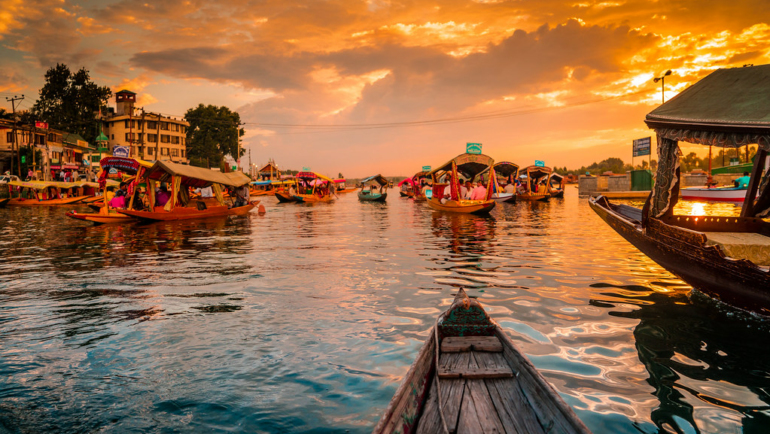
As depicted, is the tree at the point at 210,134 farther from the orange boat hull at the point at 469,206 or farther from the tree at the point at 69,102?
the orange boat hull at the point at 469,206

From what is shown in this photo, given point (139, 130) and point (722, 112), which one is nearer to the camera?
point (722, 112)

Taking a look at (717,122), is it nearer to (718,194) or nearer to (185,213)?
(185,213)

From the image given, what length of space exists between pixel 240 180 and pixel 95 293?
17833 millimetres

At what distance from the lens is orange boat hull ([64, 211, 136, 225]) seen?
17750 millimetres

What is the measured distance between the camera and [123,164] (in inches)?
688

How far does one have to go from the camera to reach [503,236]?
14.2 metres

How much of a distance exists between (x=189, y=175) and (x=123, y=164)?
2522 millimetres

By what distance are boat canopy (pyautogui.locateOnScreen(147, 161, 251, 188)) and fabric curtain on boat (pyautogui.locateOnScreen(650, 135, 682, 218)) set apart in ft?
55.2

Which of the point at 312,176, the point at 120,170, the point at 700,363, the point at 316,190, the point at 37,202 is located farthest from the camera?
the point at 316,190

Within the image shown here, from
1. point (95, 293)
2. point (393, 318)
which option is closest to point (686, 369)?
point (393, 318)

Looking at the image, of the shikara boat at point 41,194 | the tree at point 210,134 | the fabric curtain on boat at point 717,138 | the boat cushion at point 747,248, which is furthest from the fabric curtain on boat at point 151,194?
the tree at point 210,134

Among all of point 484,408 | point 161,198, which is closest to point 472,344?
point 484,408

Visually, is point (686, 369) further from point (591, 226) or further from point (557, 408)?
point (591, 226)

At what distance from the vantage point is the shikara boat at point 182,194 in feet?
59.1
